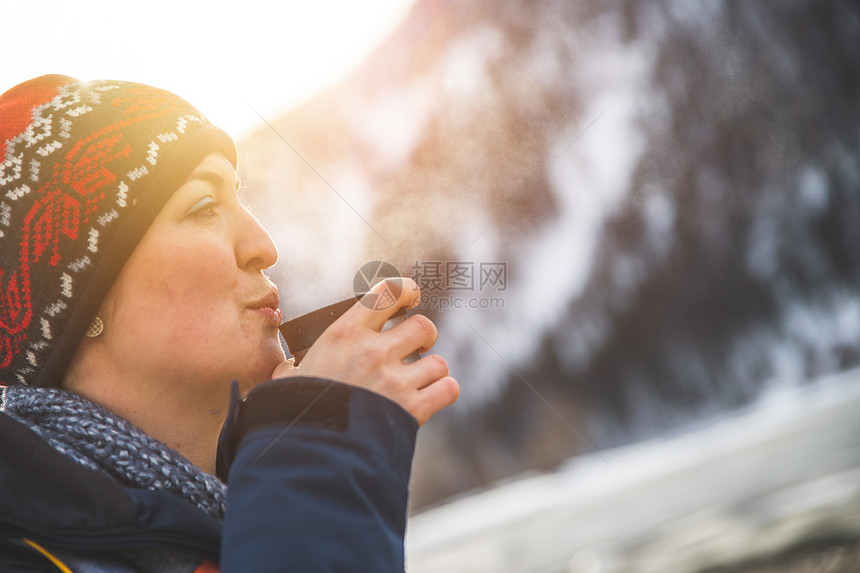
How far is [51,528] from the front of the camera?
54 cm

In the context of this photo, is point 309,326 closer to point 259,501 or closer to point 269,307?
point 269,307

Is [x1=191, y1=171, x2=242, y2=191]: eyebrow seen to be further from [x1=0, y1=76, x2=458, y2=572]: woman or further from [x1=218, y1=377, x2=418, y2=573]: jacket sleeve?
[x1=218, y1=377, x2=418, y2=573]: jacket sleeve

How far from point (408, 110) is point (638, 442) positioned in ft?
17.6

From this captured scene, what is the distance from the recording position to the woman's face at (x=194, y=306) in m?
0.73

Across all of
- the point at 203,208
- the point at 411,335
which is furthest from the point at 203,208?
the point at 411,335

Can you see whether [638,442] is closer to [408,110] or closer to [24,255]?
[408,110]

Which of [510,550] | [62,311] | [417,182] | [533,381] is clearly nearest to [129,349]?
[62,311]

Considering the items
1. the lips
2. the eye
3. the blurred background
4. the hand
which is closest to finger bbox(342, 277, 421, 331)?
the hand

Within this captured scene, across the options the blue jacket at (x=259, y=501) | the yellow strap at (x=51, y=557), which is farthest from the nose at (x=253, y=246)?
the yellow strap at (x=51, y=557)

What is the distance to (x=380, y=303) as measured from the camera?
64 cm

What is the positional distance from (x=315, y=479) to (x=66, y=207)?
0.50 metres

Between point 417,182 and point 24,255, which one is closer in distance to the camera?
point 24,255

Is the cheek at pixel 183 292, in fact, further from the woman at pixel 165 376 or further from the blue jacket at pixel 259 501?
the blue jacket at pixel 259 501

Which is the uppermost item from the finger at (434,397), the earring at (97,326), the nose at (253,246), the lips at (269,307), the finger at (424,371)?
the nose at (253,246)
